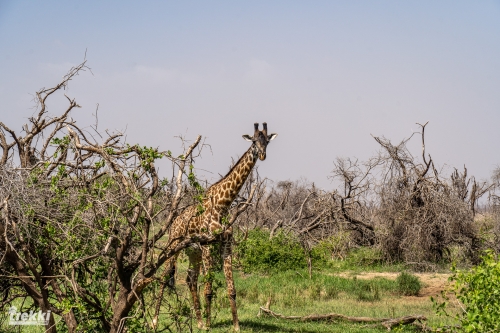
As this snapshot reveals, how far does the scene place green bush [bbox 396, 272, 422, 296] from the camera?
1376 centimetres

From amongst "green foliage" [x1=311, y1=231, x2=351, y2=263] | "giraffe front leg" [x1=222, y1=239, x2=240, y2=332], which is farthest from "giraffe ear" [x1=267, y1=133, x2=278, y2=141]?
"green foliage" [x1=311, y1=231, x2=351, y2=263]

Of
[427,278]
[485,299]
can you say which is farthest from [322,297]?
[485,299]

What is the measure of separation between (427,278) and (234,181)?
23.9ft

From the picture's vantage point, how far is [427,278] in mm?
15414

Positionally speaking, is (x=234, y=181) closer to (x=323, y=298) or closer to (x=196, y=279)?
(x=196, y=279)

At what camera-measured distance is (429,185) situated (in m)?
17.9

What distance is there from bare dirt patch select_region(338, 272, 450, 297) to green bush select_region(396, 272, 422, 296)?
16 centimetres

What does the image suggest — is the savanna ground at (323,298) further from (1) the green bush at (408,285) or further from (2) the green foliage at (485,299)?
(2) the green foliage at (485,299)

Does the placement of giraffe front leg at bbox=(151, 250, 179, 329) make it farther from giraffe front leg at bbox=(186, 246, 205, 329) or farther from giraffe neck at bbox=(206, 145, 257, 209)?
giraffe neck at bbox=(206, 145, 257, 209)

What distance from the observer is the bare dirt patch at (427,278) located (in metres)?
14.0

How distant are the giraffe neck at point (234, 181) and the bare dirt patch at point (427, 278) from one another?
18.9ft

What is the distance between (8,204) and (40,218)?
650mm

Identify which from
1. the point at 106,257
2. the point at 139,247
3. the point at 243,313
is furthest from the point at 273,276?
the point at 106,257

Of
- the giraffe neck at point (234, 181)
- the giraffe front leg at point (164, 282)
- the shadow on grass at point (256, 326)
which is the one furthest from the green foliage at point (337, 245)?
the giraffe front leg at point (164, 282)
